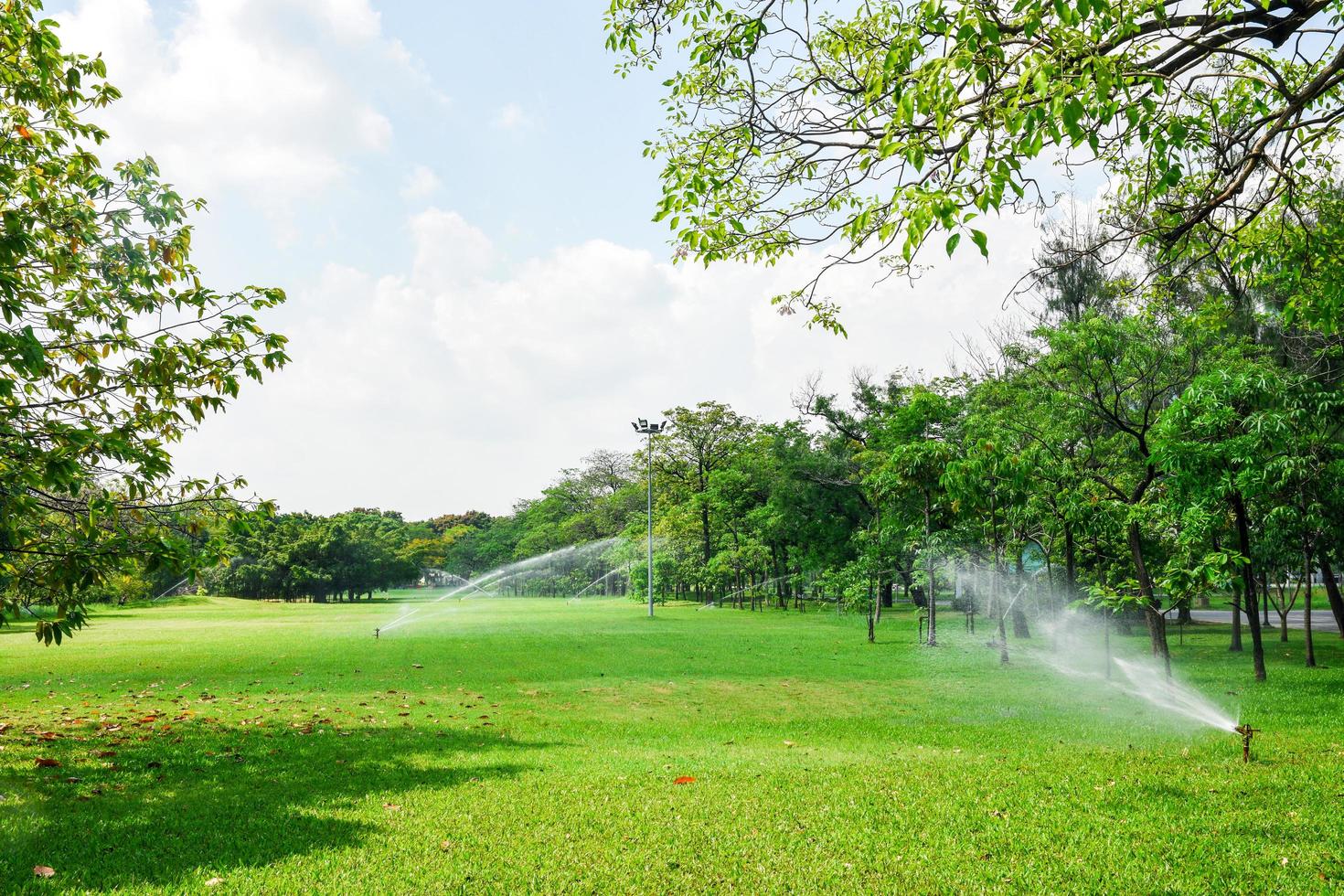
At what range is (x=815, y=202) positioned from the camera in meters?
6.68

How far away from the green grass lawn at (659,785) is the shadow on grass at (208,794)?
32 millimetres

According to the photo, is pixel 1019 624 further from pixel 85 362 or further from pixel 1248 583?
pixel 85 362

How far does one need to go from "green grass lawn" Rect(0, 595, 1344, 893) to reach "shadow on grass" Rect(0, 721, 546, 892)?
0.11 ft

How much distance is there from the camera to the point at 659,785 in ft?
20.9

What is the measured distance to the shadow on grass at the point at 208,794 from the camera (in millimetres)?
4621

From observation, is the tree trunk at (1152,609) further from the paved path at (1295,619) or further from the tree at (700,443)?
the tree at (700,443)

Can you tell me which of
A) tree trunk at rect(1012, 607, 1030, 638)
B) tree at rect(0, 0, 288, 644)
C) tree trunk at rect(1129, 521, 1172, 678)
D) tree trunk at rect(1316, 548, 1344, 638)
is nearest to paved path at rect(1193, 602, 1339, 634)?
tree trunk at rect(1012, 607, 1030, 638)

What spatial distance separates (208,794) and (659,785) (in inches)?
139

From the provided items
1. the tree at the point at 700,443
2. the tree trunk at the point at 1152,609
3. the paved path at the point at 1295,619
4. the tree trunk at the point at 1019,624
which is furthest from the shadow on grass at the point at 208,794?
the tree at the point at 700,443

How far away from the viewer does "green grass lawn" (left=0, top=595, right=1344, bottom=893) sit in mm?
4516

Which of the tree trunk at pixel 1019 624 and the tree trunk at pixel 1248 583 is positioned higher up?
the tree trunk at pixel 1248 583

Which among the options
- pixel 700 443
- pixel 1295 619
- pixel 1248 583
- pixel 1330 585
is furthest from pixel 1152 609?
pixel 700 443

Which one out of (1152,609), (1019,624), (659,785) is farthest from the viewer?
(1019,624)

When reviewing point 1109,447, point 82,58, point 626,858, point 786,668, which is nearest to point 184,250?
point 82,58
